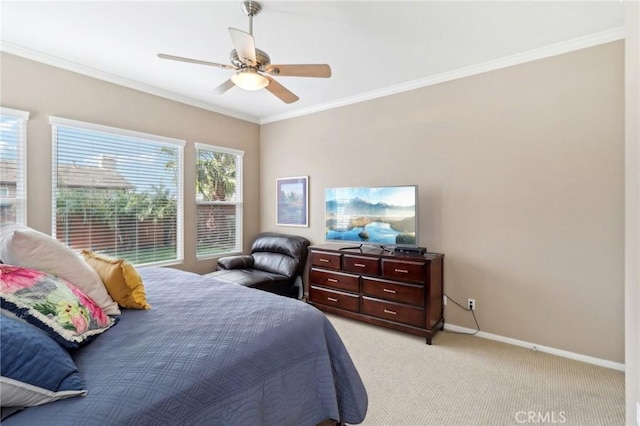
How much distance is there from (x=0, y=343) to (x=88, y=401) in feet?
0.95

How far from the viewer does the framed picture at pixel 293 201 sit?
14.5 ft

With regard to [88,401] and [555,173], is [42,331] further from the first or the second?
[555,173]

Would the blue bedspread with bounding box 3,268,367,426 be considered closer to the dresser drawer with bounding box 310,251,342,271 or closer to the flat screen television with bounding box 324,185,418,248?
the dresser drawer with bounding box 310,251,342,271

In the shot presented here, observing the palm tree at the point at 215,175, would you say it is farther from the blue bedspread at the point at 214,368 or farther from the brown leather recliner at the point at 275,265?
the blue bedspread at the point at 214,368

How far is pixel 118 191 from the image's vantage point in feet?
11.2

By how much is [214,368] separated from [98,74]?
3507mm

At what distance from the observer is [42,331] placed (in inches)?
39.9

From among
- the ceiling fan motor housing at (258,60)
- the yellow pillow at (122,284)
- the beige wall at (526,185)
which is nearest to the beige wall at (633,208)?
the beige wall at (526,185)

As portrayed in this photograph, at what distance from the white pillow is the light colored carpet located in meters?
1.71

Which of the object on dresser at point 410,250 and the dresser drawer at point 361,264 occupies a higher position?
the object on dresser at point 410,250

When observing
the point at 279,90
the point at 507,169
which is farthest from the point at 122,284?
the point at 507,169

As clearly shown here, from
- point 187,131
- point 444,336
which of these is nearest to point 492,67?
point 444,336

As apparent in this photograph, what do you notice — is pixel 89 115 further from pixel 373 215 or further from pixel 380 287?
pixel 380 287

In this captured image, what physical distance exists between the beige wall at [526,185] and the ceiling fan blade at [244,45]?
6.89ft
